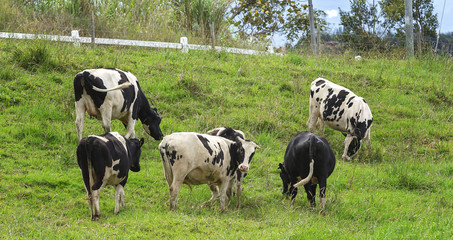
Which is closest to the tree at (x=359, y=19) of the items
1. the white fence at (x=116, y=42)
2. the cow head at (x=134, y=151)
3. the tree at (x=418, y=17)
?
the tree at (x=418, y=17)

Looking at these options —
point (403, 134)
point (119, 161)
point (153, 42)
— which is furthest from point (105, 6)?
point (119, 161)

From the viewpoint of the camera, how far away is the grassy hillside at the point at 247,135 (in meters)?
8.60

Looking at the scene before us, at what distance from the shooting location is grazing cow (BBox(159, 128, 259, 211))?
29.7 feet

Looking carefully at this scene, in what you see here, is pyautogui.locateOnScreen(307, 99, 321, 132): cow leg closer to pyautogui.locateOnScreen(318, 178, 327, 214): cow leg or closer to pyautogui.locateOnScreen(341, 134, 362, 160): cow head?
pyautogui.locateOnScreen(341, 134, 362, 160): cow head

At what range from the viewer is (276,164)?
1278 cm

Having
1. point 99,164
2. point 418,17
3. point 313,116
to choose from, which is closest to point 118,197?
point 99,164

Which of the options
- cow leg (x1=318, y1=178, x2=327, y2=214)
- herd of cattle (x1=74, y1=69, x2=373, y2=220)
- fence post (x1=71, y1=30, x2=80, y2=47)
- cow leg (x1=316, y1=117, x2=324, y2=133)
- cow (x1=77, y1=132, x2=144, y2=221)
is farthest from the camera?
fence post (x1=71, y1=30, x2=80, y2=47)

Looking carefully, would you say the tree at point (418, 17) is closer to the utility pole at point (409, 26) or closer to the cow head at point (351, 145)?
the utility pole at point (409, 26)

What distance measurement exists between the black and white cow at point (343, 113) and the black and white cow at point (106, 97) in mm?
4522

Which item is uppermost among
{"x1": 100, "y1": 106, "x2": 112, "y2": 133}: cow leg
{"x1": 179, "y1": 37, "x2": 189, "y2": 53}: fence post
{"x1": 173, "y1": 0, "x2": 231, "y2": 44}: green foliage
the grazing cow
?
{"x1": 173, "y1": 0, "x2": 231, "y2": 44}: green foliage

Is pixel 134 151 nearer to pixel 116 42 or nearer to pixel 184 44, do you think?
pixel 116 42

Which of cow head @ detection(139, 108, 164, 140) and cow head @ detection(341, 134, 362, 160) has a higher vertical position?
cow head @ detection(139, 108, 164, 140)

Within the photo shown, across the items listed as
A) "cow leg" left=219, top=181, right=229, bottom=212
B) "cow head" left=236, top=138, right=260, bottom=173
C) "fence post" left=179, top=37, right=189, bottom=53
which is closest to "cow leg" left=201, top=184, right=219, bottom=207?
"cow leg" left=219, top=181, right=229, bottom=212

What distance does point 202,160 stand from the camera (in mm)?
9273
